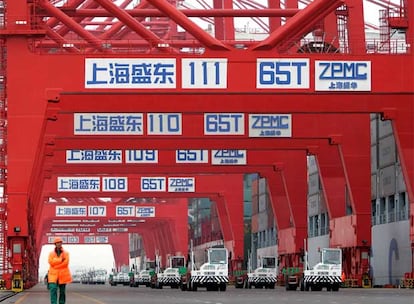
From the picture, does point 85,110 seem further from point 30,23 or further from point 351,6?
point 351,6

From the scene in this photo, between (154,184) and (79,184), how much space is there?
567 centimetres

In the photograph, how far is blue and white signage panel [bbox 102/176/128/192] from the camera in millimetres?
89000

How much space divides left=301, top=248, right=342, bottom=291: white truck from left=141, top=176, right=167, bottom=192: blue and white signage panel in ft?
108

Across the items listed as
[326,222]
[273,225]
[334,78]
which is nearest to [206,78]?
[334,78]

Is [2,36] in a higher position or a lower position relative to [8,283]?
higher

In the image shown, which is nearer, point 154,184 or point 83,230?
point 154,184

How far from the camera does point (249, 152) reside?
74.6 m

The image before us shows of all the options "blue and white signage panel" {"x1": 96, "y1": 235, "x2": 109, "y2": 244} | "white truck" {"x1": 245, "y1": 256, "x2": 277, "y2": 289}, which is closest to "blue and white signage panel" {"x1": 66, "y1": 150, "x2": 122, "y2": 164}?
"white truck" {"x1": 245, "y1": 256, "x2": 277, "y2": 289}

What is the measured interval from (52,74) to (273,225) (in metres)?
66.3

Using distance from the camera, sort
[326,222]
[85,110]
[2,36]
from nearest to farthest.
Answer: [2,36] < [85,110] < [326,222]

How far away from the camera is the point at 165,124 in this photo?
59.4 metres

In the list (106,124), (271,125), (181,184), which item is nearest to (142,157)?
(271,125)

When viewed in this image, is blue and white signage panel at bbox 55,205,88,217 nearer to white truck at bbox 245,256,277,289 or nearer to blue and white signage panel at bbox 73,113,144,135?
white truck at bbox 245,256,277,289

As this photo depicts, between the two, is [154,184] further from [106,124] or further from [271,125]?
[106,124]
